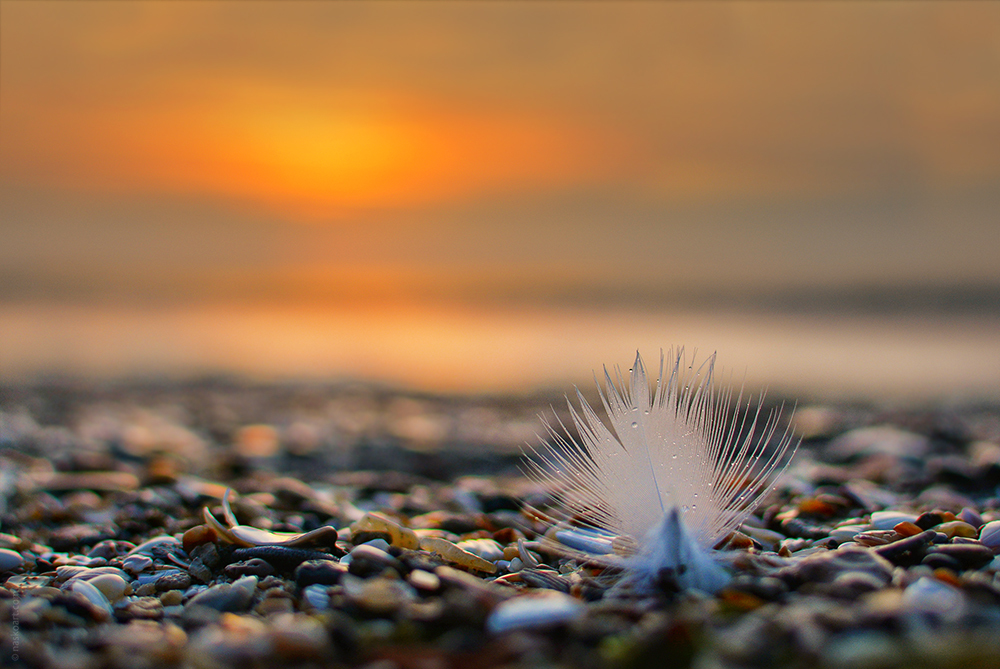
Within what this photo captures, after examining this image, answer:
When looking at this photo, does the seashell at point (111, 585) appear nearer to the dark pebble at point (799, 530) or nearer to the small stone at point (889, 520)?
the dark pebble at point (799, 530)

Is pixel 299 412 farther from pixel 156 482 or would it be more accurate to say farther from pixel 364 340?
pixel 364 340

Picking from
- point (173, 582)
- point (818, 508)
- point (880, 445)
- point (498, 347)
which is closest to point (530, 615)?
point (173, 582)

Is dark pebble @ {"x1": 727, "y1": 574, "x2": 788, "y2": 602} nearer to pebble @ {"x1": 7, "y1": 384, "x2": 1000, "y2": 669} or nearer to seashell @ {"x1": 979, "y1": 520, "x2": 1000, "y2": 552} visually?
pebble @ {"x1": 7, "y1": 384, "x2": 1000, "y2": 669}

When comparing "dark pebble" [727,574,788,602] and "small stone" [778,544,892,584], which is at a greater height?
"small stone" [778,544,892,584]

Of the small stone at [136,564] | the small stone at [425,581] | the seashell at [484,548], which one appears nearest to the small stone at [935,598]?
the small stone at [425,581]

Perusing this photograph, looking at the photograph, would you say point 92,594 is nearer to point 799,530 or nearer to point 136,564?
point 136,564

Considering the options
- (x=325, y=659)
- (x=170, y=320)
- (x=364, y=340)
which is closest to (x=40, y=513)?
(x=325, y=659)

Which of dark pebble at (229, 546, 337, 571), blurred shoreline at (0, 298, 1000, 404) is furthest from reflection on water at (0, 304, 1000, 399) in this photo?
dark pebble at (229, 546, 337, 571)
